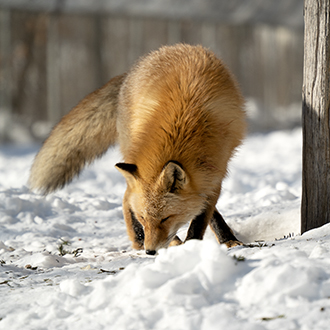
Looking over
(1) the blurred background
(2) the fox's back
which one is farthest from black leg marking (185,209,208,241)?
(1) the blurred background

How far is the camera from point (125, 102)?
411 centimetres

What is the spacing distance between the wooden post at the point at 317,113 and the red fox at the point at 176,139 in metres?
0.63

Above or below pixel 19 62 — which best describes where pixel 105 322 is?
below

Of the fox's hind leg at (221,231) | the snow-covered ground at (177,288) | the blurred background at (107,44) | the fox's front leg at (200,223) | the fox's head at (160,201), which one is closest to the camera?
the snow-covered ground at (177,288)

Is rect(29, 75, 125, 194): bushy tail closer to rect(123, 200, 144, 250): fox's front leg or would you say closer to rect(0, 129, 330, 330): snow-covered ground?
rect(123, 200, 144, 250): fox's front leg

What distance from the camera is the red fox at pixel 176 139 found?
3139 mm

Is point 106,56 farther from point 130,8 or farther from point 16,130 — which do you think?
point 16,130

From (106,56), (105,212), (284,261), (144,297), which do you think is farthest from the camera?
(106,56)

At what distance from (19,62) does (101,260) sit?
679 centimetres

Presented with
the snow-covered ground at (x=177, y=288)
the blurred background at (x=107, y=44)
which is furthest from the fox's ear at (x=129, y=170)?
the blurred background at (x=107, y=44)

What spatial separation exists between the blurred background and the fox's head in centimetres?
643

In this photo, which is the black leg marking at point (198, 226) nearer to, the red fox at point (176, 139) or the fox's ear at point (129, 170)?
the red fox at point (176, 139)

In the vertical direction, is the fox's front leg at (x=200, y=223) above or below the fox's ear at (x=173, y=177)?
below

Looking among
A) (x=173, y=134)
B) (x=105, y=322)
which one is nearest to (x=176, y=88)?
(x=173, y=134)
